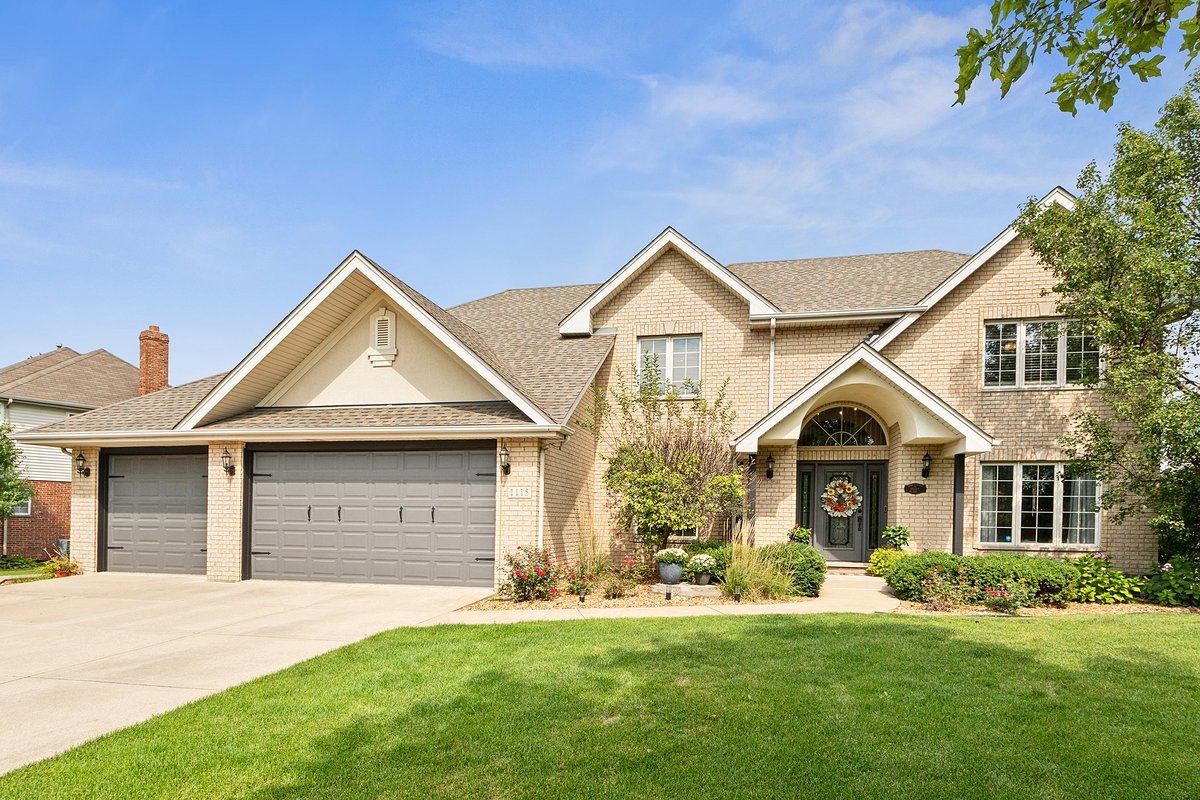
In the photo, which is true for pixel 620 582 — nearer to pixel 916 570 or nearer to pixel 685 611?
pixel 685 611

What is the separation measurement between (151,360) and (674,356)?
14536 millimetres

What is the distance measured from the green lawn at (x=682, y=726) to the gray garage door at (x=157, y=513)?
887cm

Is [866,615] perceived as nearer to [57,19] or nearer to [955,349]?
[955,349]

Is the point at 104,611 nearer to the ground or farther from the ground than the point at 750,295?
nearer to the ground

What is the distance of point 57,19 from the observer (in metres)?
10.8

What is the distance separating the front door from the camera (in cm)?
1592

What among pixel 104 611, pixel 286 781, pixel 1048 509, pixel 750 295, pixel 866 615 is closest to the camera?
pixel 286 781

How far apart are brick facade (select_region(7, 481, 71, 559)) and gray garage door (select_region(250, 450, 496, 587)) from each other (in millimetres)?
11744

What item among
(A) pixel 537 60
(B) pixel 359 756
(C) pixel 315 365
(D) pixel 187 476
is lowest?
(B) pixel 359 756

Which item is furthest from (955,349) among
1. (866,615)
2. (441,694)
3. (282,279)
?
(282,279)

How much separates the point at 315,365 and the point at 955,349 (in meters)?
13.9

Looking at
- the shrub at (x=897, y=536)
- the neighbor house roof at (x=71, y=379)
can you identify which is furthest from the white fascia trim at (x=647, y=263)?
the neighbor house roof at (x=71, y=379)

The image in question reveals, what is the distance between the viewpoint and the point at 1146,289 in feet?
37.9

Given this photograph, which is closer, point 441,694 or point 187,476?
point 441,694
